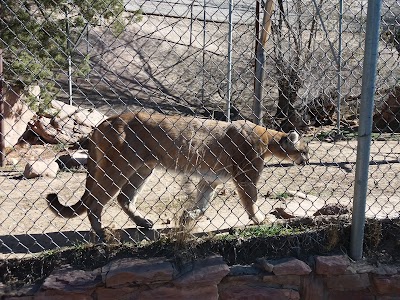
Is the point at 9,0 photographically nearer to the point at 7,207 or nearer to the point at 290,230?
the point at 7,207

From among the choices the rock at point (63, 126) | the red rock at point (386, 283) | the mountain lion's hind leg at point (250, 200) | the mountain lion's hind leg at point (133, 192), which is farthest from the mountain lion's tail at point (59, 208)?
the rock at point (63, 126)

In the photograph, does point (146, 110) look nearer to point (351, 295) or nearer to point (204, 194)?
point (204, 194)

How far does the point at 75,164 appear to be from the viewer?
829 cm

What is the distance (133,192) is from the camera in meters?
6.09

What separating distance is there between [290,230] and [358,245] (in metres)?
0.49

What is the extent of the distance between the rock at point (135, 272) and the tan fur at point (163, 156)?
1563mm

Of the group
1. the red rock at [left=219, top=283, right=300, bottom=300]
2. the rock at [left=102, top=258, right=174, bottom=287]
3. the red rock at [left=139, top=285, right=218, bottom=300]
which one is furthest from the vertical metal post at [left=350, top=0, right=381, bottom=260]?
the rock at [left=102, top=258, right=174, bottom=287]

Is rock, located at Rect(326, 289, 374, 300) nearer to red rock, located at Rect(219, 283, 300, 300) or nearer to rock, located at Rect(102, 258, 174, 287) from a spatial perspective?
red rock, located at Rect(219, 283, 300, 300)

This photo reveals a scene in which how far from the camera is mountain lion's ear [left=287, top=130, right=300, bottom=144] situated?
6.86 m

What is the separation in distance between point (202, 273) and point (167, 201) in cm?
308

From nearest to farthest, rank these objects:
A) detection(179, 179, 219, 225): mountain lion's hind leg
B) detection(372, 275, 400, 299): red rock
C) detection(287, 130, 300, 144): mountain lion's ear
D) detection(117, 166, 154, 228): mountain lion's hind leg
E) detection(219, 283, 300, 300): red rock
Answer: detection(219, 283, 300, 300): red rock, detection(372, 275, 400, 299): red rock, detection(179, 179, 219, 225): mountain lion's hind leg, detection(117, 166, 154, 228): mountain lion's hind leg, detection(287, 130, 300, 144): mountain lion's ear

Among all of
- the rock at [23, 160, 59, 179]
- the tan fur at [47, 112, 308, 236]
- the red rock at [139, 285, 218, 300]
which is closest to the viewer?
the red rock at [139, 285, 218, 300]

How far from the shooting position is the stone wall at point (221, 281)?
11.1ft

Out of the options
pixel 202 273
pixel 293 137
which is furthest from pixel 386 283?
pixel 293 137
